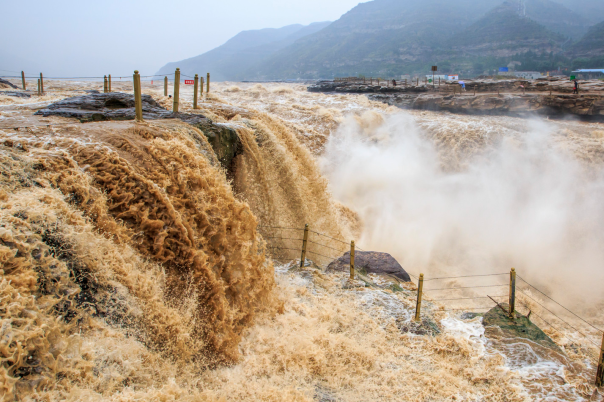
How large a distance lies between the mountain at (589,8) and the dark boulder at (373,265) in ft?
523

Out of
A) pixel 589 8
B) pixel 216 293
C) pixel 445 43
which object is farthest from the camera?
pixel 589 8

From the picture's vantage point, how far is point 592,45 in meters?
69.8

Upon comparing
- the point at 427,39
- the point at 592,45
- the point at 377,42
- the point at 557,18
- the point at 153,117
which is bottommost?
the point at 153,117

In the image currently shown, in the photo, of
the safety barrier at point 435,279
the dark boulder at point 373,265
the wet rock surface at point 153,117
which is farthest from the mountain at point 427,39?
the wet rock surface at point 153,117

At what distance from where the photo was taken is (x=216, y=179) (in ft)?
17.4

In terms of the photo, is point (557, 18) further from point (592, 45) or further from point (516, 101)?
point (516, 101)

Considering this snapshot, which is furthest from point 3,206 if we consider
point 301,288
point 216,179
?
point 301,288

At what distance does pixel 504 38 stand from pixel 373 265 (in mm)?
107385

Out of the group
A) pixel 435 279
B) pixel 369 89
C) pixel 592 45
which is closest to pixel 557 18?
pixel 592 45

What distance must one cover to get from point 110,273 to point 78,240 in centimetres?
40

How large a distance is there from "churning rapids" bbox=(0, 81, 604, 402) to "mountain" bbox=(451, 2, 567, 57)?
310 ft

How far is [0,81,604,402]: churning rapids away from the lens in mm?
2771

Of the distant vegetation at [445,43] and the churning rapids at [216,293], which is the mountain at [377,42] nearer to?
the distant vegetation at [445,43]

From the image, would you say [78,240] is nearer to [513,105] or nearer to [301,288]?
[301,288]
